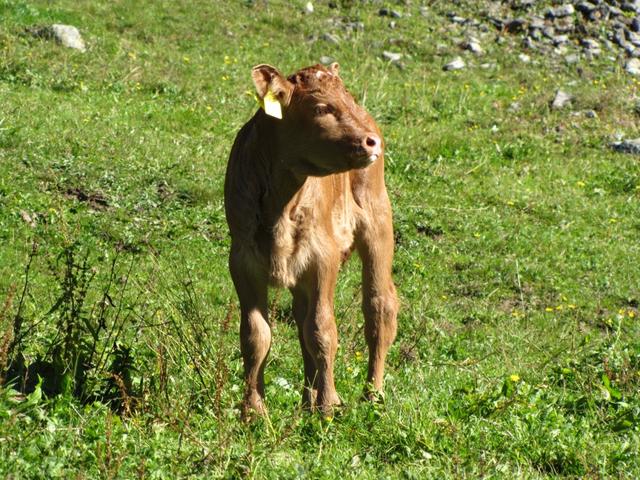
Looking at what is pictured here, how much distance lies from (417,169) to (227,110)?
2912 mm

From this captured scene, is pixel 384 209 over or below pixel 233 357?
over

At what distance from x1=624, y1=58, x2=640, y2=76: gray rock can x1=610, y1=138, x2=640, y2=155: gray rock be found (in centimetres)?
360

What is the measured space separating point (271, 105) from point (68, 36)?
Result: 1074 cm

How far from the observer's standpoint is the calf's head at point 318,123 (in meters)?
6.15

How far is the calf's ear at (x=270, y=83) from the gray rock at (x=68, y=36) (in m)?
10.4

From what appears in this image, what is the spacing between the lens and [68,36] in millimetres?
16188

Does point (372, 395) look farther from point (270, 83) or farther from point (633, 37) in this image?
point (633, 37)

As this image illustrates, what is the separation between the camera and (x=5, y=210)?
35.3 ft

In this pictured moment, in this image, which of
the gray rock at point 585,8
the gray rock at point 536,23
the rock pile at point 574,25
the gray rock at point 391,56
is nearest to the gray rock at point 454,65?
the gray rock at point 391,56

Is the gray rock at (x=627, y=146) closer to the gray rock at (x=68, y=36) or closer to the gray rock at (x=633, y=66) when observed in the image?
the gray rock at (x=633, y=66)

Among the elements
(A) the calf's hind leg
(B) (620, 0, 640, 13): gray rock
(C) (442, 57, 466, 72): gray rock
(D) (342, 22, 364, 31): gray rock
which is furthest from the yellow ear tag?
(B) (620, 0, 640, 13): gray rock

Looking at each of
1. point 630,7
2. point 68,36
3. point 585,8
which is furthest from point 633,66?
point 68,36

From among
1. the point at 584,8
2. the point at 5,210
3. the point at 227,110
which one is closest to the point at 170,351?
the point at 5,210

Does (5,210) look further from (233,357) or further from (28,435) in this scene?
(28,435)
